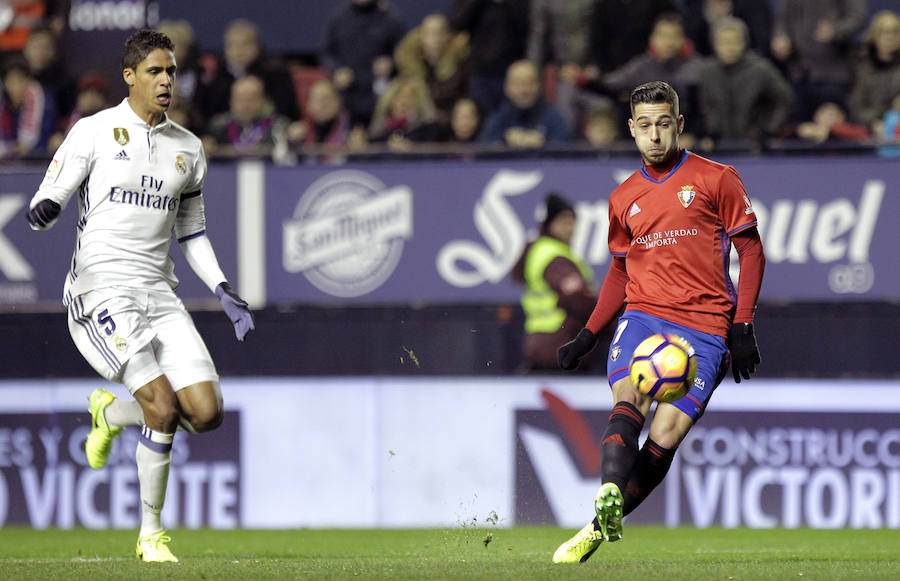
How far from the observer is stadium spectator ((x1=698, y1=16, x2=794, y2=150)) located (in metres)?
11.6

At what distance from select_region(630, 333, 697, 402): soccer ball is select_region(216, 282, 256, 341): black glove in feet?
6.03

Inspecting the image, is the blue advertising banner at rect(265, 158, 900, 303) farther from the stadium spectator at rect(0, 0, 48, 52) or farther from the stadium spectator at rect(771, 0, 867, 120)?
the stadium spectator at rect(0, 0, 48, 52)

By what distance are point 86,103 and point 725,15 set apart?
5.41 meters

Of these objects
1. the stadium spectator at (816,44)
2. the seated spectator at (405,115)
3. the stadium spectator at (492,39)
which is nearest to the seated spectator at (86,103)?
the seated spectator at (405,115)

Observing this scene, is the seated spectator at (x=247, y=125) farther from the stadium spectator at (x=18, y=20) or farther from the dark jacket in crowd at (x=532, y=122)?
the stadium spectator at (x=18, y=20)

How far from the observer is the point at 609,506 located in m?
6.02

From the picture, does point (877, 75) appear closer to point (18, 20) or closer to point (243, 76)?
point (243, 76)

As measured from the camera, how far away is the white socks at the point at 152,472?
7.01m

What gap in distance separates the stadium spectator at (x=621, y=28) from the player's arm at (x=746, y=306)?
6557 mm

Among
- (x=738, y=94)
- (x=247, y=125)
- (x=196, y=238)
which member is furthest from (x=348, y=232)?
(x=196, y=238)

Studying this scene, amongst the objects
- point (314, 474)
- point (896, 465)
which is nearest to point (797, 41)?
point (896, 465)

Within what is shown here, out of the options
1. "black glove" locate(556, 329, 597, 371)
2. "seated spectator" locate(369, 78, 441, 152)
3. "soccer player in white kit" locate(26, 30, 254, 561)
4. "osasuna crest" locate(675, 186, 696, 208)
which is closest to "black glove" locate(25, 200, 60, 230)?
"soccer player in white kit" locate(26, 30, 254, 561)

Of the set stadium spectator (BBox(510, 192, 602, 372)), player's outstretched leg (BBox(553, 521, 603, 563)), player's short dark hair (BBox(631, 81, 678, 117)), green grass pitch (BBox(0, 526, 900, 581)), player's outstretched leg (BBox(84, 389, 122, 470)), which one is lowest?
green grass pitch (BBox(0, 526, 900, 581))

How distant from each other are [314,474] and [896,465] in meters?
4.01
